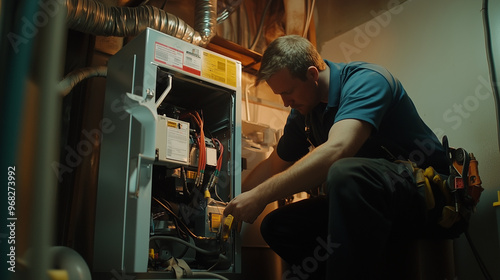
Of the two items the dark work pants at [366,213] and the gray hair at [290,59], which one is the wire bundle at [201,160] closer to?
the gray hair at [290,59]

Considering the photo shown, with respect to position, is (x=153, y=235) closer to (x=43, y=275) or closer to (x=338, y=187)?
(x=338, y=187)

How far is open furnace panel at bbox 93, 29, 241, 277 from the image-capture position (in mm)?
1078

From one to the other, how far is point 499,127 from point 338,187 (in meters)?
0.81

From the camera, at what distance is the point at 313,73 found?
4.49 feet

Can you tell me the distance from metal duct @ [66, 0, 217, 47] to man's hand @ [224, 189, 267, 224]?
82 cm

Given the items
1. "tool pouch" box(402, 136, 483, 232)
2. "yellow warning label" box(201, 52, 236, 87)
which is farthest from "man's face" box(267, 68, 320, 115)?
"tool pouch" box(402, 136, 483, 232)

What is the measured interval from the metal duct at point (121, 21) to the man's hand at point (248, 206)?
82 cm

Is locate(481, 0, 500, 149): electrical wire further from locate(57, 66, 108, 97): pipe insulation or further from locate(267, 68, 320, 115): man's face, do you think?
locate(57, 66, 108, 97): pipe insulation

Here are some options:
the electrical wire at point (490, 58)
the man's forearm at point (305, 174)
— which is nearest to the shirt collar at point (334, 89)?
the man's forearm at point (305, 174)

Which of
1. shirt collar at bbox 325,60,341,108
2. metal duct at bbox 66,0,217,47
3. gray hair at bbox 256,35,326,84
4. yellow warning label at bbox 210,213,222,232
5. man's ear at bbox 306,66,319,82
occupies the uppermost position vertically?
metal duct at bbox 66,0,217,47

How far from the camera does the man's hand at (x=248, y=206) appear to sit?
1.09m

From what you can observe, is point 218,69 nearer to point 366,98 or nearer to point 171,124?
point 171,124

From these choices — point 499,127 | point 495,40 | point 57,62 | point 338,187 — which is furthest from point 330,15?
point 57,62

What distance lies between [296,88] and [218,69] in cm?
27
